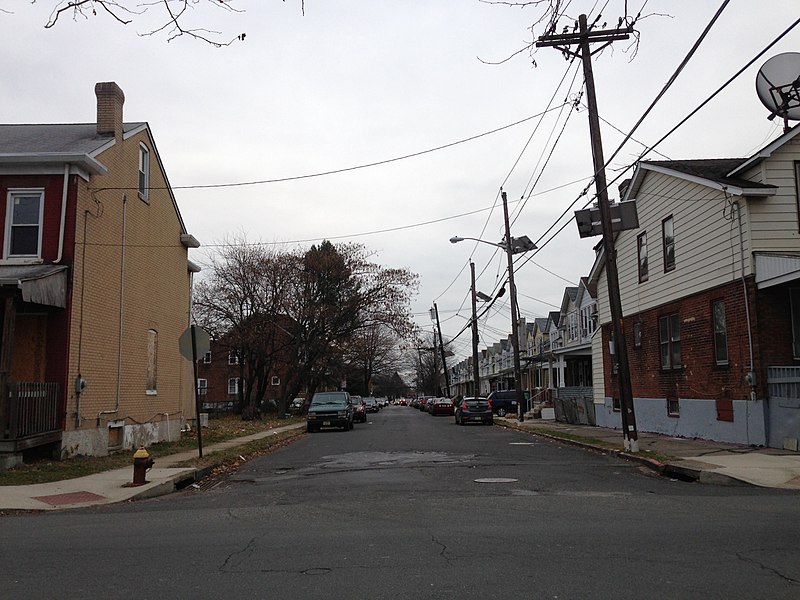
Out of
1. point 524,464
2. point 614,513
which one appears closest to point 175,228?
point 524,464

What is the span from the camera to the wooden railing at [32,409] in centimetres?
1466

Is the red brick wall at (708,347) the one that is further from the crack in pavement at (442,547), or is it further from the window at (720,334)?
the crack in pavement at (442,547)

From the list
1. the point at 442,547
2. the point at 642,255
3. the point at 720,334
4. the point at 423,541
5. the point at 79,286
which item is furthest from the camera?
the point at 642,255

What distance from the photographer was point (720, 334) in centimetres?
1877

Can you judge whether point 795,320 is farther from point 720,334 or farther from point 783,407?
point 720,334

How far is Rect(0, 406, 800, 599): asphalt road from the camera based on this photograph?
6117mm

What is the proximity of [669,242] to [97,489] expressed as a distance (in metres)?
16.8

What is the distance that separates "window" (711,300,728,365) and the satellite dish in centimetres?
577

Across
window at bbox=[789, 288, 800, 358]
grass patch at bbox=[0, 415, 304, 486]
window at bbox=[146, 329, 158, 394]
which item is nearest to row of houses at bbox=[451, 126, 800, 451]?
window at bbox=[789, 288, 800, 358]

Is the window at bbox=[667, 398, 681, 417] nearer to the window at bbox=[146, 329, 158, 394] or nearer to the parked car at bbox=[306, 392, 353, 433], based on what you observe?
the parked car at bbox=[306, 392, 353, 433]

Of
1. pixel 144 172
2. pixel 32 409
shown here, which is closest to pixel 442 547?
pixel 32 409

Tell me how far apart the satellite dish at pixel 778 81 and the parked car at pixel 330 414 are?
21.8m

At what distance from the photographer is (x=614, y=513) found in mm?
9383

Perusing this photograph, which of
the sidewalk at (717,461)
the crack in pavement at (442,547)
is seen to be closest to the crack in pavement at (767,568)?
the crack in pavement at (442,547)
